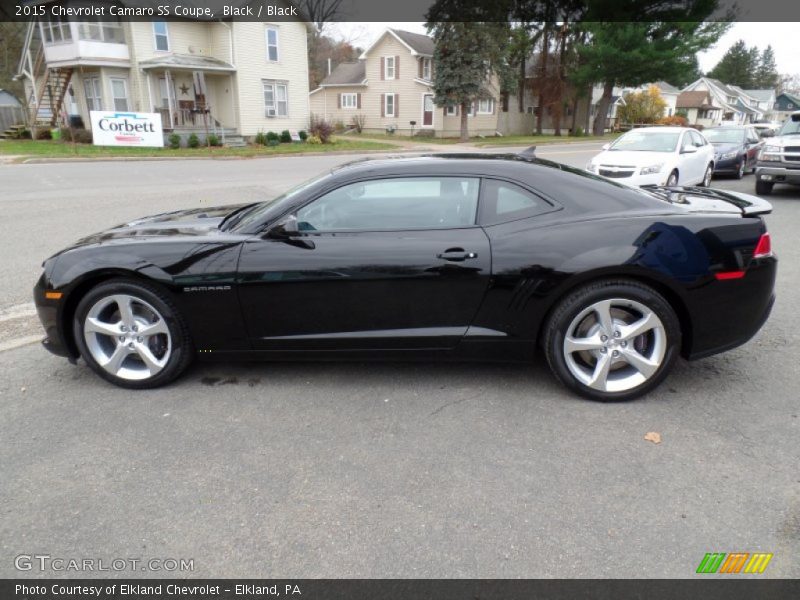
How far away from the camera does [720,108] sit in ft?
265

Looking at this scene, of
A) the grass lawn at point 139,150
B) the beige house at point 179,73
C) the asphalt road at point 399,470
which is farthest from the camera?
the beige house at point 179,73

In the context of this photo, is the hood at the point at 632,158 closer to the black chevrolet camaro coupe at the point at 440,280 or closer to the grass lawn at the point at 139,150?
the black chevrolet camaro coupe at the point at 440,280

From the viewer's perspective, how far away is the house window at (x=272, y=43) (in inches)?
1208

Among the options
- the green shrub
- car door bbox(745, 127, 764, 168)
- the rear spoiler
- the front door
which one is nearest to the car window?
the rear spoiler

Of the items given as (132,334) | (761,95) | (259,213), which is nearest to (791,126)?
(259,213)

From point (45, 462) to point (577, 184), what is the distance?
136 inches

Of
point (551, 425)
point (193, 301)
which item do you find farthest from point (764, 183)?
point (193, 301)

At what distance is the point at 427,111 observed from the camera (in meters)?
40.5

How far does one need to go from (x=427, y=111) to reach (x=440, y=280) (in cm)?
3911

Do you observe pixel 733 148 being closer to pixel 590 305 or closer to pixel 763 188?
pixel 763 188

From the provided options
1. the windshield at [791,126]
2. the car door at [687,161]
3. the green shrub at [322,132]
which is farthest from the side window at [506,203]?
the green shrub at [322,132]

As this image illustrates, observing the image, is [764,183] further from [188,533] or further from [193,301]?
[188,533]

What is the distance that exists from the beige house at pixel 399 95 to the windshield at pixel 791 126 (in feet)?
87.1

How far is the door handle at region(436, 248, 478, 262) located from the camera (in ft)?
11.8
